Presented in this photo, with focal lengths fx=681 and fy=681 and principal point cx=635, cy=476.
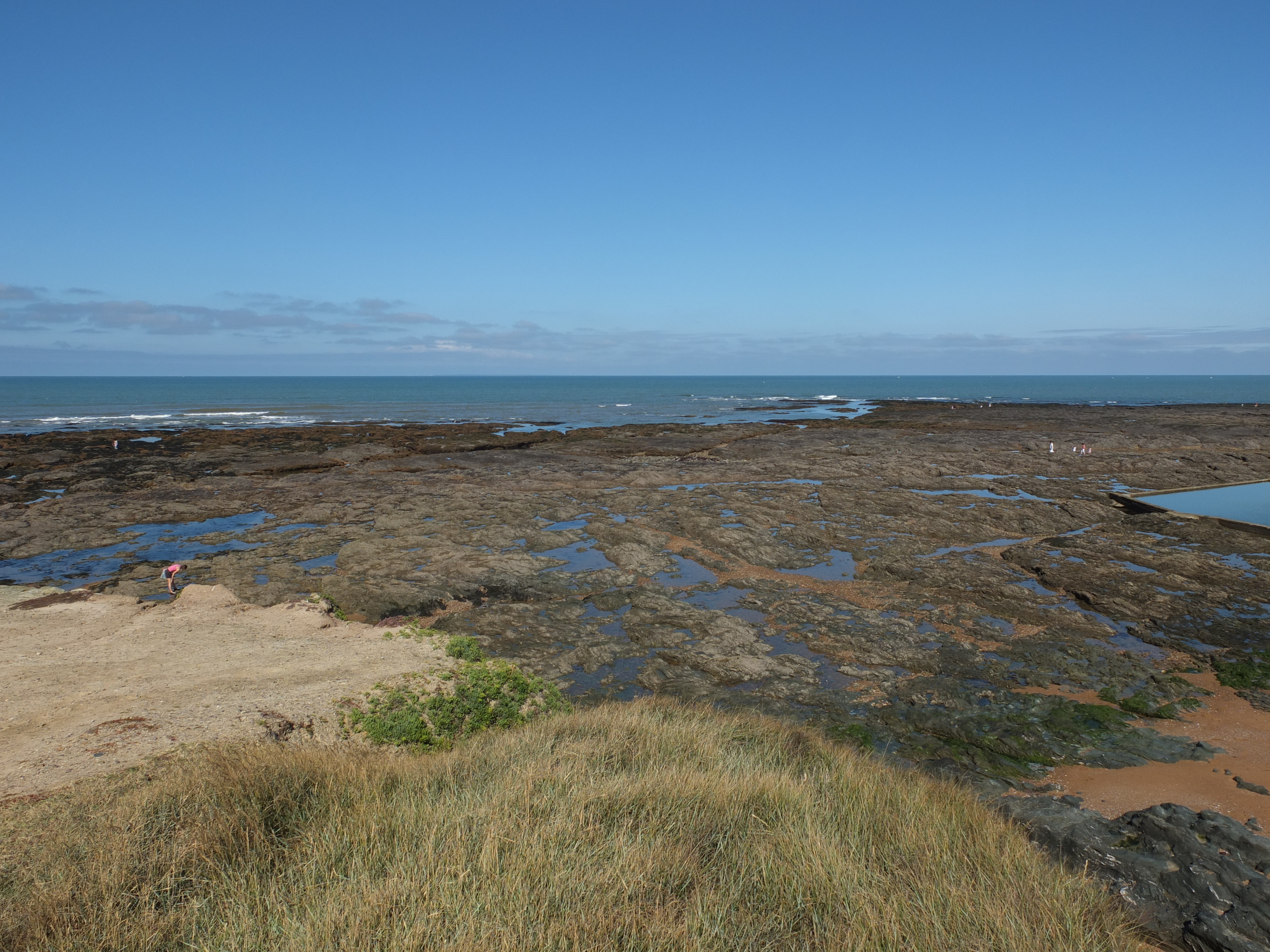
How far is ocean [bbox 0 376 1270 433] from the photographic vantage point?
7106cm

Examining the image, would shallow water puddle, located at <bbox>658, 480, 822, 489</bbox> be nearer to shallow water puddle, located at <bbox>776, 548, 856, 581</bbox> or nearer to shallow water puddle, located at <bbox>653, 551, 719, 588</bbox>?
shallow water puddle, located at <bbox>776, 548, 856, 581</bbox>

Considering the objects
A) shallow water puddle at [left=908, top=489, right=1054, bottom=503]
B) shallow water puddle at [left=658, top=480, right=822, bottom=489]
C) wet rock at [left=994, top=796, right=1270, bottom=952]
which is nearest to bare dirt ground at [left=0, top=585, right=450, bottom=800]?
wet rock at [left=994, top=796, right=1270, bottom=952]

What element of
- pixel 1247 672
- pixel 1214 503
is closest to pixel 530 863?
pixel 1247 672

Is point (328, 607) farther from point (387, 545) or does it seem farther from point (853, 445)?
point (853, 445)

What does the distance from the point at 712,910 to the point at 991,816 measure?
3.52 m

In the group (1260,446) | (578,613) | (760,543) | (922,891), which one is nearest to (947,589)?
(760,543)

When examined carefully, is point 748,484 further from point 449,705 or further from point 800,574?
point 449,705

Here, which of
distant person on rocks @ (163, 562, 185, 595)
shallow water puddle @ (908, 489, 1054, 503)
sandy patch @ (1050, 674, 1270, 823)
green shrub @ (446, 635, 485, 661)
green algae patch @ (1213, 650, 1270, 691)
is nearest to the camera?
sandy patch @ (1050, 674, 1270, 823)

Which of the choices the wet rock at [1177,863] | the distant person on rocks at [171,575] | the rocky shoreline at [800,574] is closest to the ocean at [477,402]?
the rocky shoreline at [800,574]

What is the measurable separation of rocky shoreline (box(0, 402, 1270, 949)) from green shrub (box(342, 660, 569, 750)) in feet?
3.15

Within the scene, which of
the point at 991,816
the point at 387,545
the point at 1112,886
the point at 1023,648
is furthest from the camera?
the point at 387,545

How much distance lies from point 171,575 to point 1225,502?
117 ft

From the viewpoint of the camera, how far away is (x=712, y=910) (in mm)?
4996

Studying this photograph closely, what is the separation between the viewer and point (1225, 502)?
2662 centimetres
